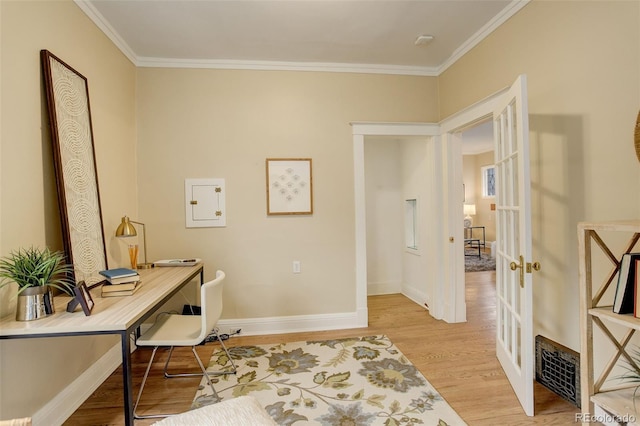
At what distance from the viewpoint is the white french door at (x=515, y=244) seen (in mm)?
1780

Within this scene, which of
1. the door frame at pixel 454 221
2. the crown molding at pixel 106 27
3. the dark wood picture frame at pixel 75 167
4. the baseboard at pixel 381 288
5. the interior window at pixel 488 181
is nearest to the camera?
the dark wood picture frame at pixel 75 167

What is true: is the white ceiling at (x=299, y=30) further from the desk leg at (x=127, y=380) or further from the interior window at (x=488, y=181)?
the interior window at (x=488, y=181)

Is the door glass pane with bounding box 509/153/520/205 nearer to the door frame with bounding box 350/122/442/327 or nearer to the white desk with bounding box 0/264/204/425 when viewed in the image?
the door frame with bounding box 350/122/442/327

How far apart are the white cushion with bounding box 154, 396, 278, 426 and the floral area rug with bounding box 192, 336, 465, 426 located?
80cm

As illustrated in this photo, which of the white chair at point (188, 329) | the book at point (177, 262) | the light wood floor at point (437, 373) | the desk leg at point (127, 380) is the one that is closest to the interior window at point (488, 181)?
the light wood floor at point (437, 373)

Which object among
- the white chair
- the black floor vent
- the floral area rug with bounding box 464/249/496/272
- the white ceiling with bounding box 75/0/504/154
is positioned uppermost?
the white ceiling with bounding box 75/0/504/154

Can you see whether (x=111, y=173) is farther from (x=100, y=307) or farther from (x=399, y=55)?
(x=399, y=55)

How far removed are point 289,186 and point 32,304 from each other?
6.82 feet

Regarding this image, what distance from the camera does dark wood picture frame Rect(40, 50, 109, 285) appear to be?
5.91ft

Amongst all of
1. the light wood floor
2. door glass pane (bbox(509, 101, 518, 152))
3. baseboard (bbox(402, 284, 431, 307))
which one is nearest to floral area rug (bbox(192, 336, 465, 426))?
the light wood floor

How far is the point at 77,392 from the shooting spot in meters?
1.96

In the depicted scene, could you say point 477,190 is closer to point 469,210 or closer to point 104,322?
point 469,210

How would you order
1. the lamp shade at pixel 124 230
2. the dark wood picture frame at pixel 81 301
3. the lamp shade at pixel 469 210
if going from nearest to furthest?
the dark wood picture frame at pixel 81 301 < the lamp shade at pixel 124 230 < the lamp shade at pixel 469 210

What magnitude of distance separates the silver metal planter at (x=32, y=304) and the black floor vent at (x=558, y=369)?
283 cm
